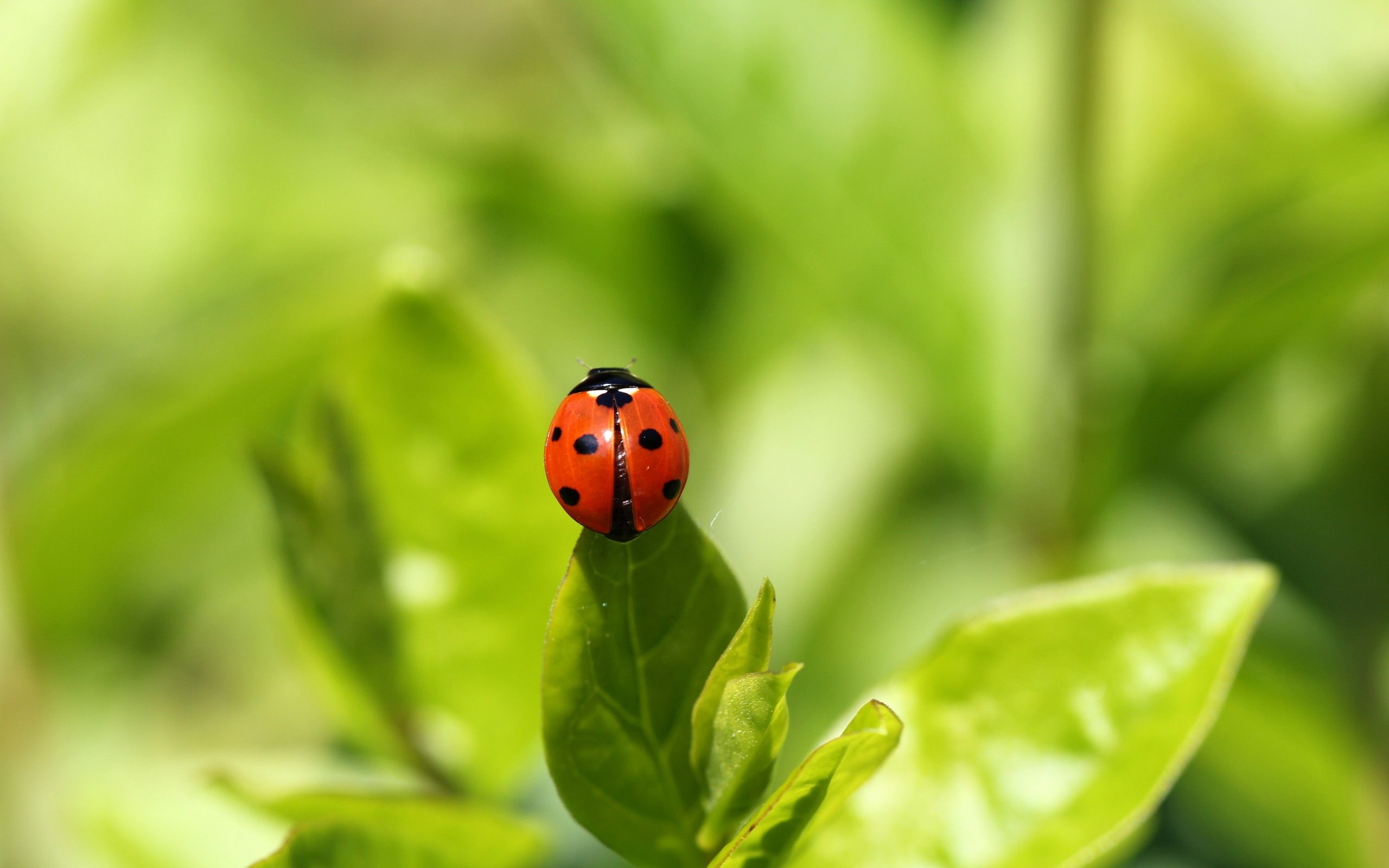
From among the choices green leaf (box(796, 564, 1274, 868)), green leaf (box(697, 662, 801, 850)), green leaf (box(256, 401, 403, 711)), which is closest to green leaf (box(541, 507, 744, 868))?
green leaf (box(697, 662, 801, 850))

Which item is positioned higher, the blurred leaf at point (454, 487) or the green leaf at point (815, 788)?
the blurred leaf at point (454, 487)

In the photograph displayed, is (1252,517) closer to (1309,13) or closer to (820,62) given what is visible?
(1309,13)

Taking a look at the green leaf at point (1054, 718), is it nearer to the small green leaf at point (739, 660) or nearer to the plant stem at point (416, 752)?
the small green leaf at point (739, 660)

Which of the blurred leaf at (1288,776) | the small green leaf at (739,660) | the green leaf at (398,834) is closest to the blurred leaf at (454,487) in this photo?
the green leaf at (398,834)

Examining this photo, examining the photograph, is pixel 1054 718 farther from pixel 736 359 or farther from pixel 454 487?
pixel 736 359

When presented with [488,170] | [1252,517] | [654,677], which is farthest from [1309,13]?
[654,677]

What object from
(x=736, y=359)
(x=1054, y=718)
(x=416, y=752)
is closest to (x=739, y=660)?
(x=1054, y=718)

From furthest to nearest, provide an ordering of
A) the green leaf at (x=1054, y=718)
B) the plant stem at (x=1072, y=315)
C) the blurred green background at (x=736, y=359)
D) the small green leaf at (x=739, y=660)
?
the plant stem at (x=1072, y=315) < the blurred green background at (x=736, y=359) < the green leaf at (x=1054, y=718) < the small green leaf at (x=739, y=660)
